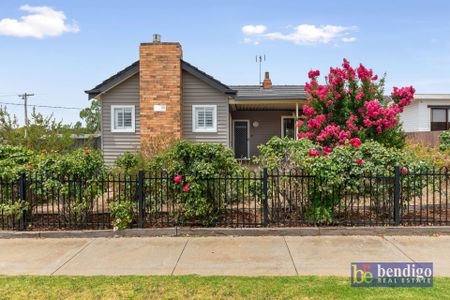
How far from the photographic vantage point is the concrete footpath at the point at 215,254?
492 cm

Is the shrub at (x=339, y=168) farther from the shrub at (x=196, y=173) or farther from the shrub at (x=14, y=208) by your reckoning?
the shrub at (x=14, y=208)

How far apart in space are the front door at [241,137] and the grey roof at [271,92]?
1.69 metres

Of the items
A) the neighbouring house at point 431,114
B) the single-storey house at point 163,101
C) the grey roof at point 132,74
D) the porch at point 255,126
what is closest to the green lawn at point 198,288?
the single-storey house at point 163,101

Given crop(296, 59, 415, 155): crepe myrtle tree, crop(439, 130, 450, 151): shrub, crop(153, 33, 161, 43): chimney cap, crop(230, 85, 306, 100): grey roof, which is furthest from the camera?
crop(230, 85, 306, 100): grey roof

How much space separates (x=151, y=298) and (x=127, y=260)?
148cm

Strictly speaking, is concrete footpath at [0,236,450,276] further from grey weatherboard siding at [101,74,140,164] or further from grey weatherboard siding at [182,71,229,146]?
grey weatherboard siding at [182,71,229,146]

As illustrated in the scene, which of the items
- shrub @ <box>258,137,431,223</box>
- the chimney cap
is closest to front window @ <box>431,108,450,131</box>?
the chimney cap

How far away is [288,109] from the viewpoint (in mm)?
18312

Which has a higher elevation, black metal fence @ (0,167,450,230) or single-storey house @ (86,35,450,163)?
single-storey house @ (86,35,450,163)

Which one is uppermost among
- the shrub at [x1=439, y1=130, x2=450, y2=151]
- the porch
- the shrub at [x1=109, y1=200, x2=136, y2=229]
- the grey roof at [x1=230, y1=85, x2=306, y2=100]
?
the grey roof at [x1=230, y1=85, x2=306, y2=100]

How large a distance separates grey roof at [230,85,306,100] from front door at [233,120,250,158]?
1.69 metres

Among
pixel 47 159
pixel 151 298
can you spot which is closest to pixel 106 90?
pixel 47 159

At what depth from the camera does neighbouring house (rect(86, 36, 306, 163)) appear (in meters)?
13.3

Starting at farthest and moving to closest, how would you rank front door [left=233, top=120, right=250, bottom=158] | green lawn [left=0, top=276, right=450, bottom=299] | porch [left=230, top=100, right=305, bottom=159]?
front door [left=233, top=120, right=250, bottom=158]
porch [left=230, top=100, right=305, bottom=159]
green lawn [left=0, top=276, right=450, bottom=299]
